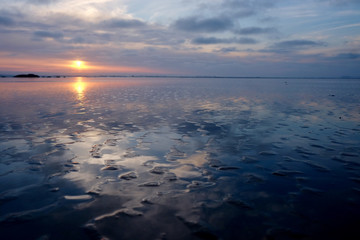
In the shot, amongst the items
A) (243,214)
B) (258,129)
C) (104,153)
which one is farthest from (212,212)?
(258,129)

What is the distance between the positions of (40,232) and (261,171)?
20.0 feet

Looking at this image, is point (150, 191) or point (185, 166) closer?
point (150, 191)

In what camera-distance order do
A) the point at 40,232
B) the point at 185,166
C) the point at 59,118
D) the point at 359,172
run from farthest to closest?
the point at 59,118 < the point at 185,166 < the point at 359,172 < the point at 40,232

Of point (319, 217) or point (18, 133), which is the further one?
point (18, 133)

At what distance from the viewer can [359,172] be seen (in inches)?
285

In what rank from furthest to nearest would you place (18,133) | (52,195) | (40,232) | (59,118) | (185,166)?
1. (59,118)
2. (18,133)
3. (185,166)
4. (52,195)
5. (40,232)

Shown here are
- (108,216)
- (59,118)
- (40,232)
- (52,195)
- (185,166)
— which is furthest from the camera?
(59,118)

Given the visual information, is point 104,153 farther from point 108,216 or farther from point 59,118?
point 59,118

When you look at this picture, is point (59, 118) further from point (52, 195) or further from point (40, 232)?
point (40, 232)

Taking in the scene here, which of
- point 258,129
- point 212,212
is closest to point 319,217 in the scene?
point 212,212

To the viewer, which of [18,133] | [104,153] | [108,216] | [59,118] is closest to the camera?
[108,216]

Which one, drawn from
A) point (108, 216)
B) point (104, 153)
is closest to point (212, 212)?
point (108, 216)

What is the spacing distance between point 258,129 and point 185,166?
7055 mm

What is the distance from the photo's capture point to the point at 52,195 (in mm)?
5754
